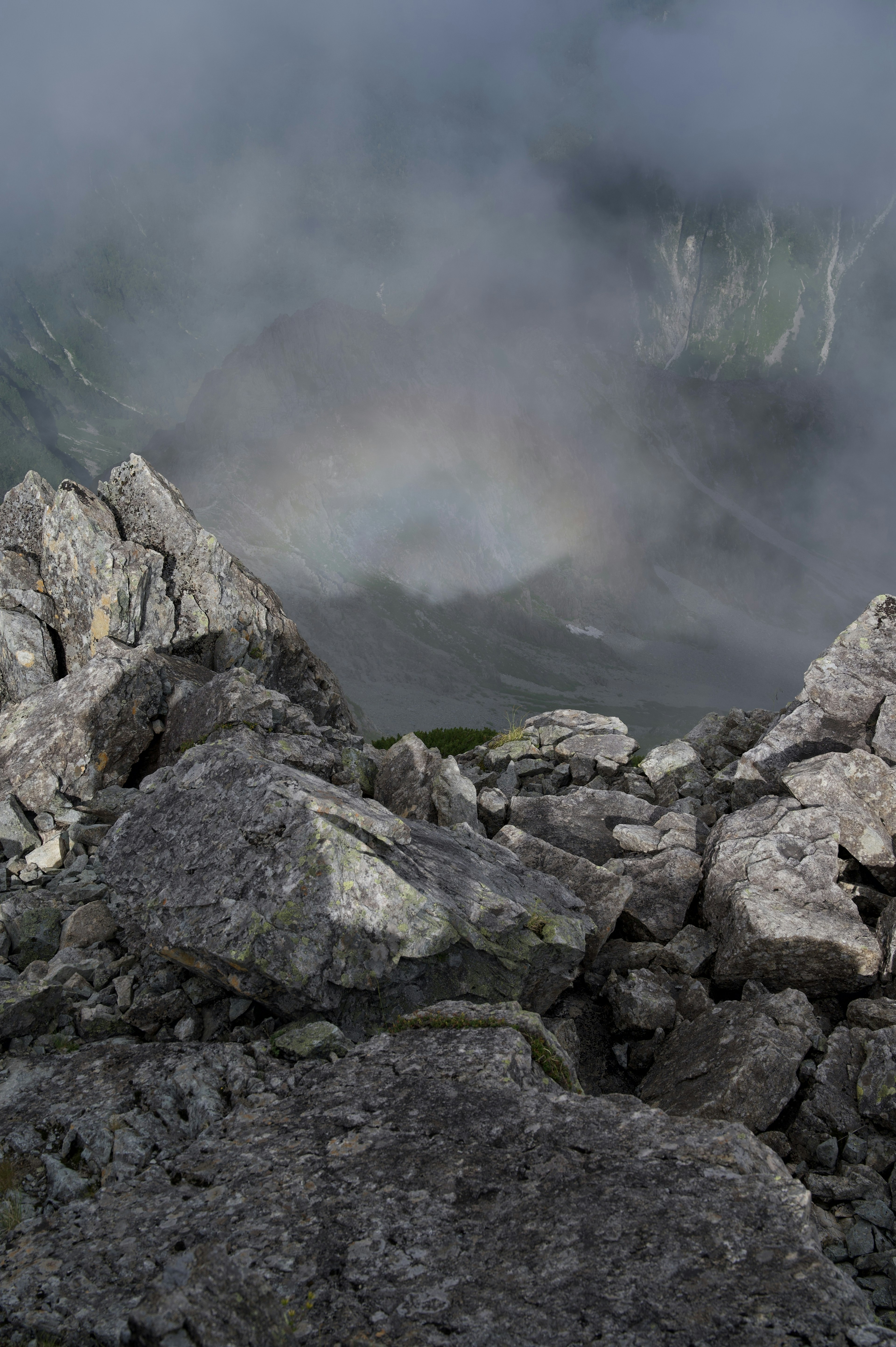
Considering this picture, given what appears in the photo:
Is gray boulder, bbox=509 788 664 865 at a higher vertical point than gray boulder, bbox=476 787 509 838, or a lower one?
higher

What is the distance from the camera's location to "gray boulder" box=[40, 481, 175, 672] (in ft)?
47.9

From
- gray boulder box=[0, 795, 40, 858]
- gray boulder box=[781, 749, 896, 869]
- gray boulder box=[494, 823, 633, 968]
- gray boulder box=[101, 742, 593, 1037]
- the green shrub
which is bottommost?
the green shrub

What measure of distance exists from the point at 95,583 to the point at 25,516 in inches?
118

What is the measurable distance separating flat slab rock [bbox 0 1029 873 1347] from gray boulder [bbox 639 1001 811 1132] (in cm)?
212

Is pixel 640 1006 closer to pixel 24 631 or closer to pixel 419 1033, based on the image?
pixel 419 1033

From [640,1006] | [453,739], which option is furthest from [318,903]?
[453,739]

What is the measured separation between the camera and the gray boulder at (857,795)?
10.1 metres

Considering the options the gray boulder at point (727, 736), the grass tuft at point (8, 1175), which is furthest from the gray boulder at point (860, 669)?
the grass tuft at point (8, 1175)

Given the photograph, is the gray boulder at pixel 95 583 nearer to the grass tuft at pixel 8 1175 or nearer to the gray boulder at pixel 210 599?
the gray boulder at pixel 210 599

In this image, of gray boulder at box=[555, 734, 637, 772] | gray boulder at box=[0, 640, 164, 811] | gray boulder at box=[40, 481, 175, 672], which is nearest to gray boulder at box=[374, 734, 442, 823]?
gray boulder at box=[0, 640, 164, 811]

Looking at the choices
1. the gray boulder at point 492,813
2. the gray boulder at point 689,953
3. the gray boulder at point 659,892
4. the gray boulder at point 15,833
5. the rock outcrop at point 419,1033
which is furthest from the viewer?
the gray boulder at point 492,813

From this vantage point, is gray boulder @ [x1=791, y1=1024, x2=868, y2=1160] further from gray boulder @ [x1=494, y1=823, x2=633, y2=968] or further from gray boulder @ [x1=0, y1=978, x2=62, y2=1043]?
gray boulder @ [x1=0, y1=978, x2=62, y2=1043]

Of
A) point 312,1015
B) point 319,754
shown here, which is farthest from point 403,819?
point 319,754

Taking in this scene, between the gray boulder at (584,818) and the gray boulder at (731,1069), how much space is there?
4478 mm
